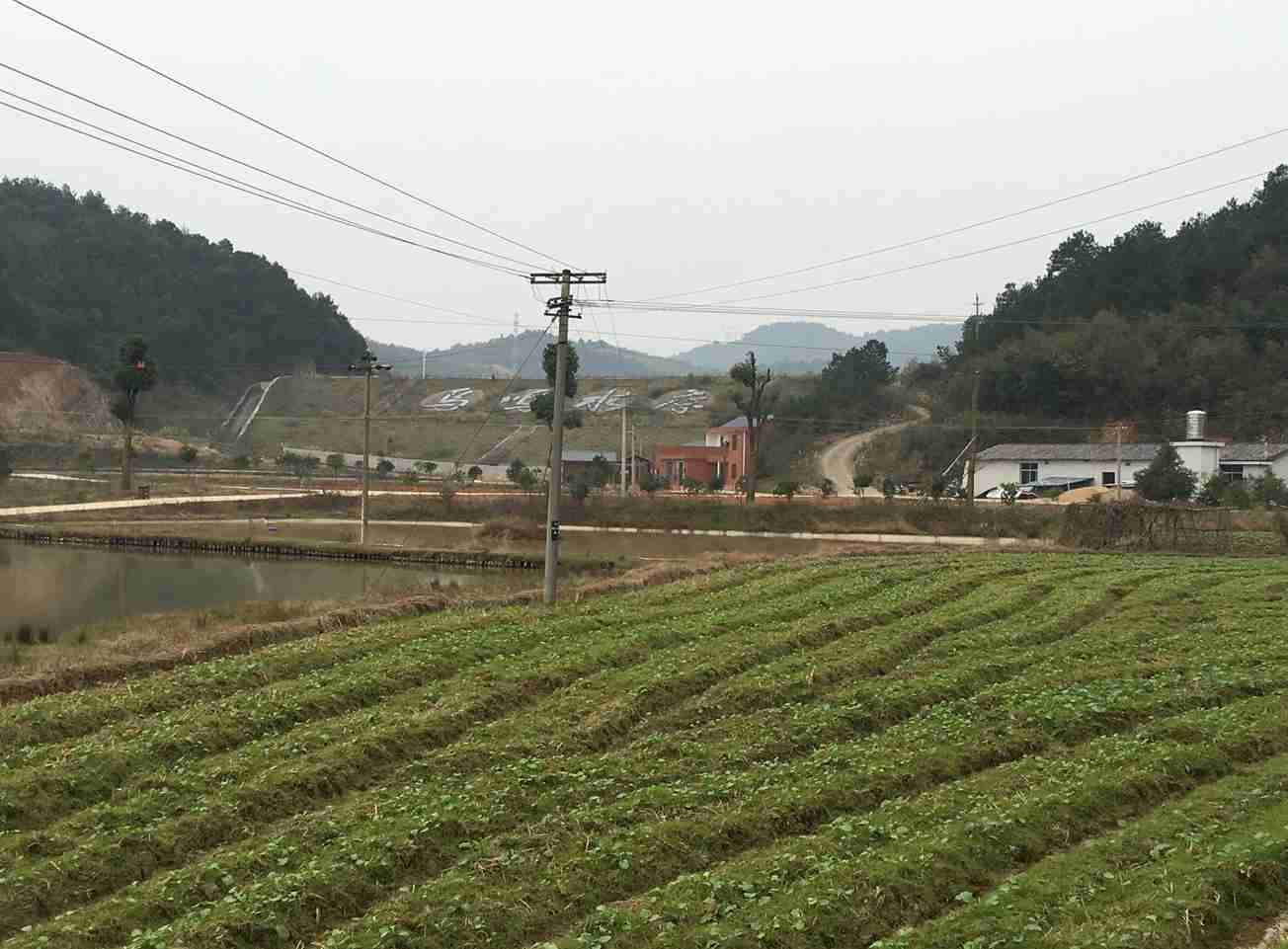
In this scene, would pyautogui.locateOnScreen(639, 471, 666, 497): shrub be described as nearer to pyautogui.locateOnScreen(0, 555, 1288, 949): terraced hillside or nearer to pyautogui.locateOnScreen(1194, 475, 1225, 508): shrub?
pyautogui.locateOnScreen(1194, 475, 1225, 508): shrub

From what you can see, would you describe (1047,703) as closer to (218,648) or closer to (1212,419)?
(218,648)

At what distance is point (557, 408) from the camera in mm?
28188

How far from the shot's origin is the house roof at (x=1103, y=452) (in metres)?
76.4

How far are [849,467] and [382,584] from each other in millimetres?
58644

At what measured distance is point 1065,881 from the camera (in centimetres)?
1062

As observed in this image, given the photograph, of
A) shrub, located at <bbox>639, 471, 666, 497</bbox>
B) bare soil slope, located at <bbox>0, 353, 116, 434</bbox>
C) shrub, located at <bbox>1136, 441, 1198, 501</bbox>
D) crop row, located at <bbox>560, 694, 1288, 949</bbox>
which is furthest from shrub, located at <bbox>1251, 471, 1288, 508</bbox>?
bare soil slope, located at <bbox>0, 353, 116, 434</bbox>

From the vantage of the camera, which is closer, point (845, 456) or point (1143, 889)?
point (1143, 889)

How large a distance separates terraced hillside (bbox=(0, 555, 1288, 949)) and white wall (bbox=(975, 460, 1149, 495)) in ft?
190

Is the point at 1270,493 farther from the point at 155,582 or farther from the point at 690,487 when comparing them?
the point at 155,582

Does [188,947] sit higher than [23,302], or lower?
lower

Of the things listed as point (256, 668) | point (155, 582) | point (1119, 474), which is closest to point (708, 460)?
point (1119, 474)

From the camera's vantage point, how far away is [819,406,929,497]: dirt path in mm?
89188

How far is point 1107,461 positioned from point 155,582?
59927 mm

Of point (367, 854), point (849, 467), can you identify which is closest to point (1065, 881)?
point (367, 854)
